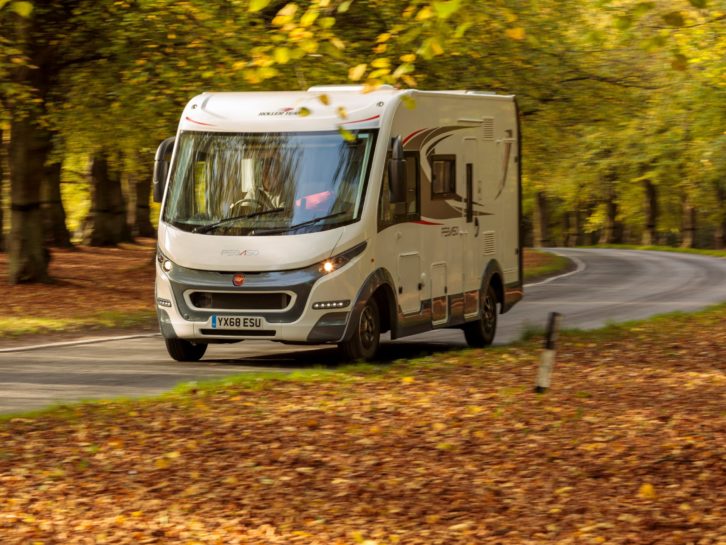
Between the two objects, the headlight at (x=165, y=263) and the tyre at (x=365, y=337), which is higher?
the headlight at (x=165, y=263)

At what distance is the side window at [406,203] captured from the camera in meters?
14.2

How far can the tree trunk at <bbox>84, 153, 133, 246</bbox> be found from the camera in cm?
3816

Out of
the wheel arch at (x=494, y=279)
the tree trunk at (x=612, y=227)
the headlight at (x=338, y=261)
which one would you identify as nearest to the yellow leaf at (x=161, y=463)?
the headlight at (x=338, y=261)

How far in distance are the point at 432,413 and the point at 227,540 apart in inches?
145

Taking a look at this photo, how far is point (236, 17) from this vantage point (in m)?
22.0

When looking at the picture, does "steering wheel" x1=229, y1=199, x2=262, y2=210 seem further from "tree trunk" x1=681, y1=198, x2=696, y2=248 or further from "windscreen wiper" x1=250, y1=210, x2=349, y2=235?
"tree trunk" x1=681, y1=198, x2=696, y2=248

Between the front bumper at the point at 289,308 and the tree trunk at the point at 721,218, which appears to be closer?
the front bumper at the point at 289,308

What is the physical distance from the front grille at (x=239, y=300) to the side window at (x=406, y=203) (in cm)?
130

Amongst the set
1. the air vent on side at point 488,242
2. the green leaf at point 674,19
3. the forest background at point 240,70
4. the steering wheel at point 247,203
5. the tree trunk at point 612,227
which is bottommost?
the tree trunk at point 612,227

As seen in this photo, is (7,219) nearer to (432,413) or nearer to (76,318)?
(76,318)

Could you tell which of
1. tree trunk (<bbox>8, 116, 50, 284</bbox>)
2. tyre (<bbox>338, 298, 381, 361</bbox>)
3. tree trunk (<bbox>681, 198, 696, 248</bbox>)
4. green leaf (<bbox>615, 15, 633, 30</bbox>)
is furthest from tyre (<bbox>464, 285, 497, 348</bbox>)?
tree trunk (<bbox>681, 198, 696, 248</bbox>)

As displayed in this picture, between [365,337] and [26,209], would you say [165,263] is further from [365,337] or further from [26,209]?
[26,209]

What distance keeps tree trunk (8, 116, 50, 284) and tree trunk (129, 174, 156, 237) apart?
734 inches

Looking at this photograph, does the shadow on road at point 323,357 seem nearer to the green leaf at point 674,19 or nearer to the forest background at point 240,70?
the forest background at point 240,70
